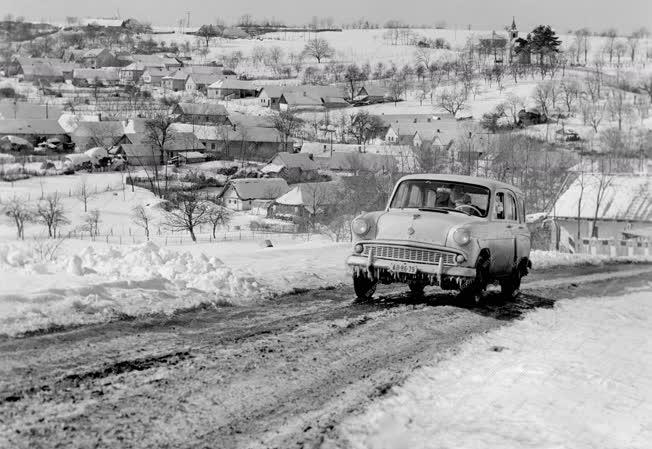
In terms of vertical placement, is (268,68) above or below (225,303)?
above

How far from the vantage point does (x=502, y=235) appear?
10031 millimetres

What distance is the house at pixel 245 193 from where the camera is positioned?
207 feet

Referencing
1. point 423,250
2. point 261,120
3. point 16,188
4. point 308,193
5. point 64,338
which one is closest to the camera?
point 64,338

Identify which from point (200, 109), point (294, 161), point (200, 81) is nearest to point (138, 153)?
point (294, 161)

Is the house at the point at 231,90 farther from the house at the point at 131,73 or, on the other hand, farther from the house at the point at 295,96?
the house at the point at 131,73

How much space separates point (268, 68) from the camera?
5842 inches

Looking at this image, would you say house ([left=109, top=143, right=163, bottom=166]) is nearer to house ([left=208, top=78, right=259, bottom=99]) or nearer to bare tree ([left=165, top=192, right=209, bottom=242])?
bare tree ([left=165, top=192, right=209, bottom=242])

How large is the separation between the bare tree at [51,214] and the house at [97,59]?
98.6 m

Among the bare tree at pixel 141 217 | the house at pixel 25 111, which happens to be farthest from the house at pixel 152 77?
the bare tree at pixel 141 217

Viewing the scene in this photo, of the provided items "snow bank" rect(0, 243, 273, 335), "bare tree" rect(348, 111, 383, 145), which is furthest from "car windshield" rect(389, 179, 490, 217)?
"bare tree" rect(348, 111, 383, 145)

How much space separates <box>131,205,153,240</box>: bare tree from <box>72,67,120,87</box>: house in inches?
3069

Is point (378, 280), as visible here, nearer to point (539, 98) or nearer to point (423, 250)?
point (423, 250)


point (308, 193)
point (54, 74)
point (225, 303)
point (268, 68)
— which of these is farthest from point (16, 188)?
point (268, 68)

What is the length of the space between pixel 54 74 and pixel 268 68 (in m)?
42.9
